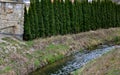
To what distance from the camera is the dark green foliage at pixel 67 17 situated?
17.7m

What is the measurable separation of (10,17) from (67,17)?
573 cm

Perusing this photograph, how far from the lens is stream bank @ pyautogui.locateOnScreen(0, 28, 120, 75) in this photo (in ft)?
41.2

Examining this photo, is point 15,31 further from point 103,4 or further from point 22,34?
point 103,4

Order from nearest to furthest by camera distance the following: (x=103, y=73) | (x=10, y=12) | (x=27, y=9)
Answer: (x=103, y=73) < (x=10, y=12) < (x=27, y=9)

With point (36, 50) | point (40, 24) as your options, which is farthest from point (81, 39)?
point (36, 50)

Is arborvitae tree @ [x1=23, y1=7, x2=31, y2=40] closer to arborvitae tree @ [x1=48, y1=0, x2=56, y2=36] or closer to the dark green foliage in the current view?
the dark green foliage

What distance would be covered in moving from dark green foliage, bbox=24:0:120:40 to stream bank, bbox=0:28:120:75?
1.07 metres

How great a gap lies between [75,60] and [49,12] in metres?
4.63

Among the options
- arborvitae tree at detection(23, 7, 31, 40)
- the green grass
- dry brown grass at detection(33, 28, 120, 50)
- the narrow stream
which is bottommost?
the narrow stream

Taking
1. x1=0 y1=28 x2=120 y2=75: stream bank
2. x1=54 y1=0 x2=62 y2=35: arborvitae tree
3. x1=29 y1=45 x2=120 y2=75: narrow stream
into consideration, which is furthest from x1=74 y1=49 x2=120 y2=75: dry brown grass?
x1=54 y1=0 x2=62 y2=35: arborvitae tree

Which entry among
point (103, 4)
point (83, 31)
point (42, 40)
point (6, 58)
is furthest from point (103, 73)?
point (103, 4)

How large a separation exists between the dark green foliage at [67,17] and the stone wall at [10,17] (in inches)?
26.2

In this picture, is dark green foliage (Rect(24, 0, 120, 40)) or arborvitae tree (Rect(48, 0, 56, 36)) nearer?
dark green foliage (Rect(24, 0, 120, 40))

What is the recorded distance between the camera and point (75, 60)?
1561 centimetres
